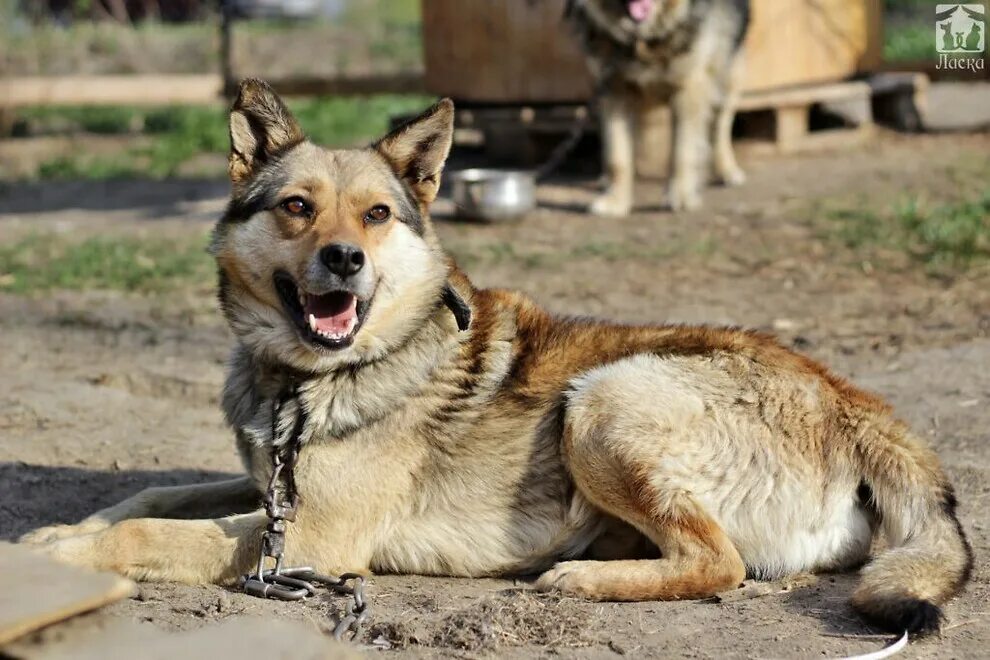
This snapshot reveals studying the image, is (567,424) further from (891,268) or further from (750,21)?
(750,21)

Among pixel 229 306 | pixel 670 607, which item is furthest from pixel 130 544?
pixel 670 607

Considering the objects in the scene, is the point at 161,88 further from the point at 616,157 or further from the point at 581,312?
the point at 581,312

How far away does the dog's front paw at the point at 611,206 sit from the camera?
35.0 feet

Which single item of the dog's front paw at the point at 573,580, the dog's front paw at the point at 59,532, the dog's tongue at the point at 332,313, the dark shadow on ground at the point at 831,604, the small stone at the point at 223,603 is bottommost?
the dark shadow on ground at the point at 831,604

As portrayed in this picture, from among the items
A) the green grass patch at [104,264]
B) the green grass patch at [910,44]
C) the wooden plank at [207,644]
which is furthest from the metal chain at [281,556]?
the green grass patch at [910,44]

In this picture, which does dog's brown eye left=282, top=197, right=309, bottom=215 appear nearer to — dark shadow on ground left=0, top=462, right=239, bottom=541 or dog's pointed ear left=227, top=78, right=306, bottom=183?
dog's pointed ear left=227, top=78, right=306, bottom=183

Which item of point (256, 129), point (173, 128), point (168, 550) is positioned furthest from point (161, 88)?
point (168, 550)

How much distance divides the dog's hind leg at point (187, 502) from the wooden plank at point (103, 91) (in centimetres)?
1045

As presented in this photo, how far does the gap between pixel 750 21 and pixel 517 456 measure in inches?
321

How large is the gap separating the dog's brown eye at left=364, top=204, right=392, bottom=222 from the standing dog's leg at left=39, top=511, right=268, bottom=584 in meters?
1.17

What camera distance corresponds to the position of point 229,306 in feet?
15.4

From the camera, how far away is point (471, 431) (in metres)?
4.61

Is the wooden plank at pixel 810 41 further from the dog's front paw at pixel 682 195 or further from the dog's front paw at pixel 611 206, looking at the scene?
the dog's front paw at pixel 611 206

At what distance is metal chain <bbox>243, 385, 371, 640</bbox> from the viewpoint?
411 centimetres
